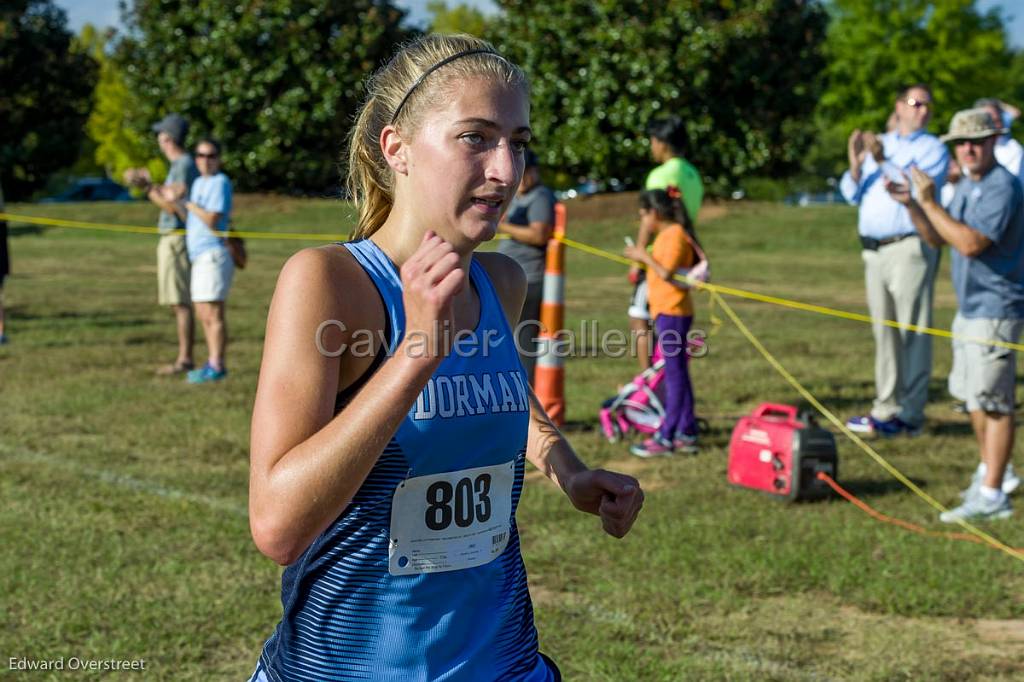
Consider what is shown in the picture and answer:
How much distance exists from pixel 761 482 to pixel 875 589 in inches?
62.3

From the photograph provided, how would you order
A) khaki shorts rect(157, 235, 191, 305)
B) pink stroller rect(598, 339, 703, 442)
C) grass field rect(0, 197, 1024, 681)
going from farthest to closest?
khaki shorts rect(157, 235, 191, 305), pink stroller rect(598, 339, 703, 442), grass field rect(0, 197, 1024, 681)

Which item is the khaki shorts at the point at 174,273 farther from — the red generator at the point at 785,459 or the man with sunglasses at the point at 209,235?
the red generator at the point at 785,459

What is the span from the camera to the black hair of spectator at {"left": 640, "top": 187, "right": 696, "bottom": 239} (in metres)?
7.93

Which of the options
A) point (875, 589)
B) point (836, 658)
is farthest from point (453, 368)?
point (875, 589)

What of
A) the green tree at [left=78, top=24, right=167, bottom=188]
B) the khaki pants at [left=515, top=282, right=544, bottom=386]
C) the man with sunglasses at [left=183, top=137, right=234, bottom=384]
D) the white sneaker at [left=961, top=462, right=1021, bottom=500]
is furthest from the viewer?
the green tree at [left=78, top=24, right=167, bottom=188]

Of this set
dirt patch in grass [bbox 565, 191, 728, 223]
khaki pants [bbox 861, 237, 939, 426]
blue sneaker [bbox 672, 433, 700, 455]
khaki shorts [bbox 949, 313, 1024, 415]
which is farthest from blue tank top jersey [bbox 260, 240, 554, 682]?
dirt patch in grass [bbox 565, 191, 728, 223]

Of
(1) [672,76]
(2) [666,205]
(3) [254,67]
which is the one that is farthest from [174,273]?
(3) [254,67]

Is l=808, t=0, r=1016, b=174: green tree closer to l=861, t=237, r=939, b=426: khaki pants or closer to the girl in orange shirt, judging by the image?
l=861, t=237, r=939, b=426: khaki pants

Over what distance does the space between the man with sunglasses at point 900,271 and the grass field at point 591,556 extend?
0.44 meters

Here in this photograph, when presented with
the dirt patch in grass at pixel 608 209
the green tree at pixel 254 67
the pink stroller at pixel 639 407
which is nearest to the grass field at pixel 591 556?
the pink stroller at pixel 639 407

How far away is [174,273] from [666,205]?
16.1 ft

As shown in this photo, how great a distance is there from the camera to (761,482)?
22.4 feet

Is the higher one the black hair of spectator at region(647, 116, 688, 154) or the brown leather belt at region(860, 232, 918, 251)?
the black hair of spectator at region(647, 116, 688, 154)

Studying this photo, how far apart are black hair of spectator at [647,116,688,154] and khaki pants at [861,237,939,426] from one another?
181 cm
